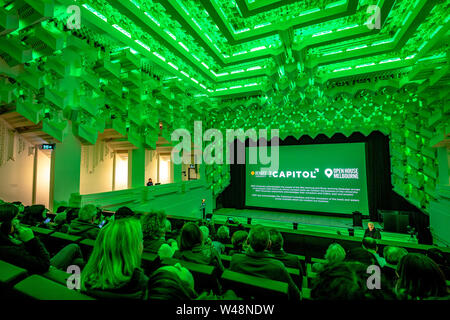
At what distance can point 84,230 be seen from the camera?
2.31 meters

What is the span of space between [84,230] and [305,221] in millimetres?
8408

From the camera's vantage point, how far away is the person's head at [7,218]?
5.27 ft

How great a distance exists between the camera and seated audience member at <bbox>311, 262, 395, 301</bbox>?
0.84 m

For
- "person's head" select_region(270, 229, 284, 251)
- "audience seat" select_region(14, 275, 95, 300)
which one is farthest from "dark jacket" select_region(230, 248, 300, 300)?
"audience seat" select_region(14, 275, 95, 300)

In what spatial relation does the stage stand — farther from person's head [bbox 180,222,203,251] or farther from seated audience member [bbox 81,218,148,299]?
seated audience member [bbox 81,218,148,299]

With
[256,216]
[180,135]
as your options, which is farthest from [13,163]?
[256,216]

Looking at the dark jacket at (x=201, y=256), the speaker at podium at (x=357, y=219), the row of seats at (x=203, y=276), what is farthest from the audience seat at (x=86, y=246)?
the speaker at podium at (x=357, y=219)

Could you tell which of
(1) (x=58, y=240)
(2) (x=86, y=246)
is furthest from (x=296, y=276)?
(1) (x=58, y=240)

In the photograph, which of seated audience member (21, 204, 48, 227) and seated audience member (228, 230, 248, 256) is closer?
seated audience member (228, 230, 248, 256)

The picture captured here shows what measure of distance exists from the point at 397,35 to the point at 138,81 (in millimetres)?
6518

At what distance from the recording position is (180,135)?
814cm

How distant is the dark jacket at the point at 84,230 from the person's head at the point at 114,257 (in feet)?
4.54

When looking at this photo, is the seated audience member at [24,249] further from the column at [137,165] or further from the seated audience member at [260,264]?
the column at [137,165]

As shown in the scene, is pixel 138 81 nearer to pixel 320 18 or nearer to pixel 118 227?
pixel 320 18
